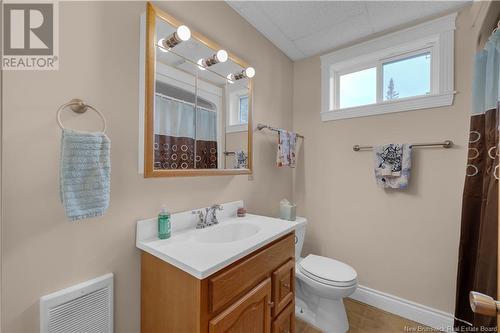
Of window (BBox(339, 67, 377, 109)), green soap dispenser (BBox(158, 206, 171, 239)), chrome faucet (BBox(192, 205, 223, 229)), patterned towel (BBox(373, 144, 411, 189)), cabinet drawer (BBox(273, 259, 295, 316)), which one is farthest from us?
window (BBox(339, 67, 377, 109))

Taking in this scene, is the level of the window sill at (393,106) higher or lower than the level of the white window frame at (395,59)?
lower

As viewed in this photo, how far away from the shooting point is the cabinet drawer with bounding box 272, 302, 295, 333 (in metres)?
1.23

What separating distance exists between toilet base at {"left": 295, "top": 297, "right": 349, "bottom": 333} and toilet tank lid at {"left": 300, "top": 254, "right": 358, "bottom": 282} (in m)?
0.23

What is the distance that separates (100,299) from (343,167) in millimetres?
1992

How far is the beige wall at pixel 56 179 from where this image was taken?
2.50 feet

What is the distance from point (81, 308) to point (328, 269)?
150 cm

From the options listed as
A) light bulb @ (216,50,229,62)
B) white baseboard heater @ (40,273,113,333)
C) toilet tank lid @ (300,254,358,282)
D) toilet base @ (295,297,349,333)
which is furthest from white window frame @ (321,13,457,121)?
white baseboard heater @ (40,273,113,333)

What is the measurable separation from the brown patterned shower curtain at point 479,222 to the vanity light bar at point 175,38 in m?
1.72

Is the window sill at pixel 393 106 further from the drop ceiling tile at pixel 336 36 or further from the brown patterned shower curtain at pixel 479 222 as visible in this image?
the drop ceiling tile at pixel 336 36

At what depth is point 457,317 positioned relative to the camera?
58.4 inches

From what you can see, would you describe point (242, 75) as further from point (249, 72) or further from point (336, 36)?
point (336, 36)

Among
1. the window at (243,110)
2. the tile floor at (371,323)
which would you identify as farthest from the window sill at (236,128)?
the tile floor at (371,323)

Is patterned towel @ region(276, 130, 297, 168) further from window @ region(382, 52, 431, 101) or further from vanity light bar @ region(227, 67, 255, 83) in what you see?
window @ region(382, 52, 431, 101)

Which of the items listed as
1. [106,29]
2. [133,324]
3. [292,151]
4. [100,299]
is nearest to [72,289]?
[100,299]
